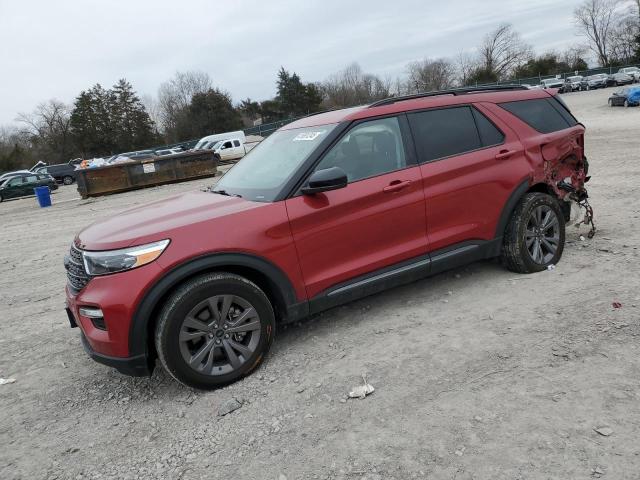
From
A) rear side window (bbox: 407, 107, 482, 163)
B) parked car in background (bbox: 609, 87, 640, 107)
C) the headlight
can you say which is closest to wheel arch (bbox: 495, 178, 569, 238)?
rear side window (bbox: 407, 107, 482, 163)

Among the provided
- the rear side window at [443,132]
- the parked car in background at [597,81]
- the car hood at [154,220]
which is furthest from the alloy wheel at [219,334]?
the parked car in background at [597,81]

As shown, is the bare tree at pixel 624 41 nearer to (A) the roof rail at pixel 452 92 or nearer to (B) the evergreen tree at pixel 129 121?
(B) the evergreen tree at pixel 129 121

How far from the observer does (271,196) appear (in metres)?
3.62

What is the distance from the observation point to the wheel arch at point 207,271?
3100 millimetres

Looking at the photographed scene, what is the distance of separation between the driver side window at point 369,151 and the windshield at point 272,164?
0.17 metres

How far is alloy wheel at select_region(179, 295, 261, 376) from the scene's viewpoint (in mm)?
3230

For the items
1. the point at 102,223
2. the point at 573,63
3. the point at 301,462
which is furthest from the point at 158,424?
the point at 573,63

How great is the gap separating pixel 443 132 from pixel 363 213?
1.19 meters

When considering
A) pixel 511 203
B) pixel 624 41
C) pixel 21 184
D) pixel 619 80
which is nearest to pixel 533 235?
pixel 511 203

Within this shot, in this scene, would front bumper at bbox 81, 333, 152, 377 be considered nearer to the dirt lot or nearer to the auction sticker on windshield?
the dirt lot

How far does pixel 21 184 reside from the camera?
29344 mm

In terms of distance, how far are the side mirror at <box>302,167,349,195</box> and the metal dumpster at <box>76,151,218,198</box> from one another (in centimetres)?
2057

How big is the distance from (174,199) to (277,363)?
1.81 m

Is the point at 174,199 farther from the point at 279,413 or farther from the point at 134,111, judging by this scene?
the point at 134,111
